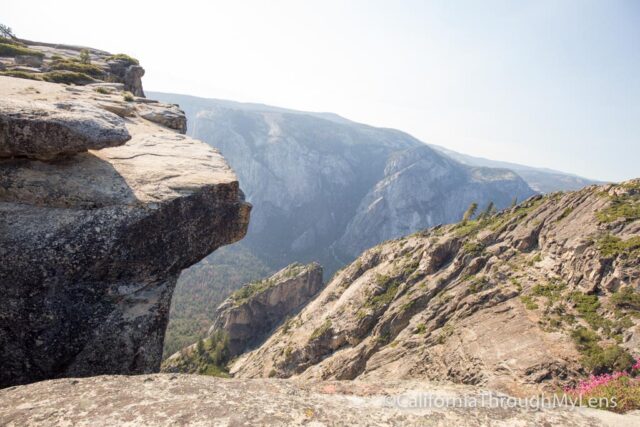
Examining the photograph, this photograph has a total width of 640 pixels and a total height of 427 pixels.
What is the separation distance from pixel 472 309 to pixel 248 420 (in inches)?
1683

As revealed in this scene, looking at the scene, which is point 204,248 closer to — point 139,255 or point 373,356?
point 139,255

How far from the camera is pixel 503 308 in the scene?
40.1 m

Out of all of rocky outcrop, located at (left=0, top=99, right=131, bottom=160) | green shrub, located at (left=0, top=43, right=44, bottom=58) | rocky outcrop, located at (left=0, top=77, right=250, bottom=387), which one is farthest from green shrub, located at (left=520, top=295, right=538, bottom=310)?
green shrub, located at (left=0, top=43, right=44, bottom=58)

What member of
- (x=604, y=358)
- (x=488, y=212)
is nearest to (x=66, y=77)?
(x=604, y=358)

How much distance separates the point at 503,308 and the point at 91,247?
42.4 m

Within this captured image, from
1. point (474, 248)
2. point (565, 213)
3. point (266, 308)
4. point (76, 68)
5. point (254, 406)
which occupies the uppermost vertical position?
point (76, 68)

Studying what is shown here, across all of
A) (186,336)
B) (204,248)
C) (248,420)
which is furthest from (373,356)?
(186,336)

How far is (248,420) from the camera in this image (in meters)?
8.42

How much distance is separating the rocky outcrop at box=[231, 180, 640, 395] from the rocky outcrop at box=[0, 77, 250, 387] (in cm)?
2903

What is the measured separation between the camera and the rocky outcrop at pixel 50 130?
1515 centimetres

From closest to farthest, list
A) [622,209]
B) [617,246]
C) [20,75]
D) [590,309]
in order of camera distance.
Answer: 1. [590,309]
2. [617,246]
3. [20,75]
4. [622,209]

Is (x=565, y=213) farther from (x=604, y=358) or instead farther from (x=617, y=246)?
(x=604, y=358)

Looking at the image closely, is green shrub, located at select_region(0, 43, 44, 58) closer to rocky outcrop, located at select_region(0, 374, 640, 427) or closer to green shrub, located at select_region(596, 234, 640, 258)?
rocky outcrop, located at select_region(0, 374, 640, 427)

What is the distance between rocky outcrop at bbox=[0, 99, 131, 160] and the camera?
15.1m
